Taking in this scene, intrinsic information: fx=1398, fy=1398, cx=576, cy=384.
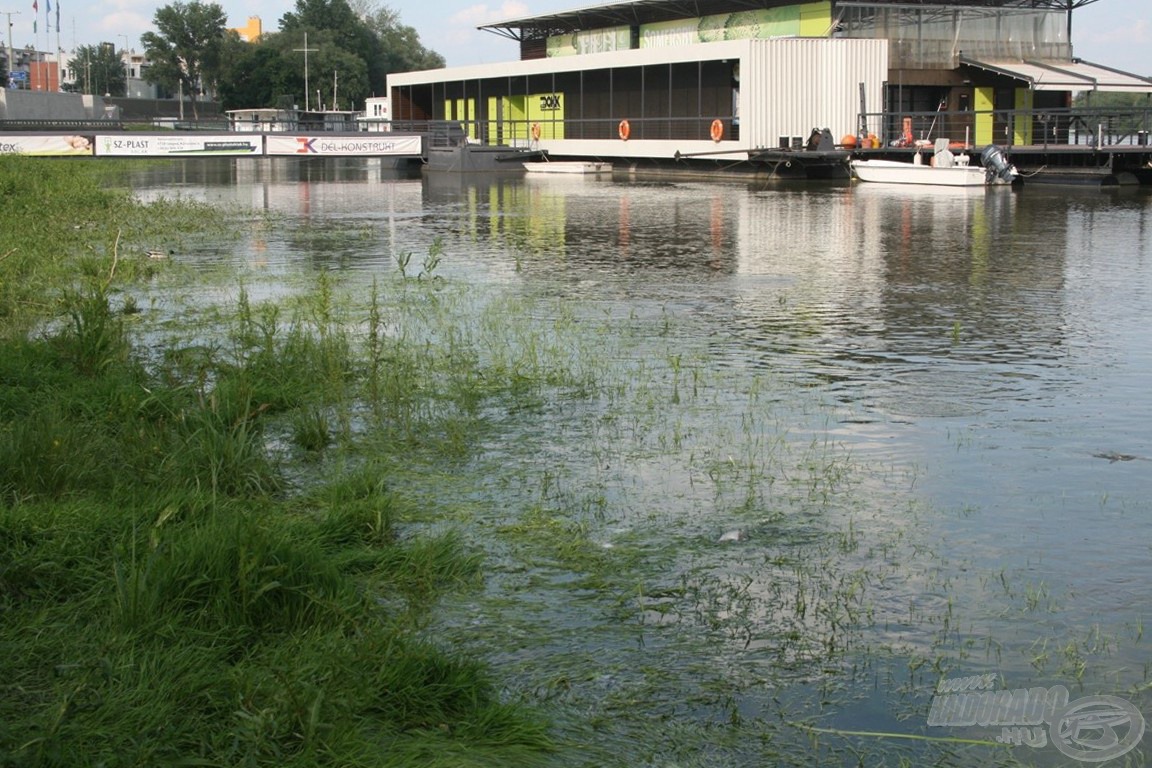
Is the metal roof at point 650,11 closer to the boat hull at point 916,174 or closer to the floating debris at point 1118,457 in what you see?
the boat hull at point 916,174

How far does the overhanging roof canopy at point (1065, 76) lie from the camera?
44.8m

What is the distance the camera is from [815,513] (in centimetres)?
699

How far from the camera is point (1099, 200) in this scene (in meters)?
32.7

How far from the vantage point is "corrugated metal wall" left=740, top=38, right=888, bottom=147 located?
46.1m

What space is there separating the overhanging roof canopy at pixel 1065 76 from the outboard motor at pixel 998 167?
8481 mm

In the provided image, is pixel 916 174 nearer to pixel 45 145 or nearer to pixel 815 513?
pixel 45 145

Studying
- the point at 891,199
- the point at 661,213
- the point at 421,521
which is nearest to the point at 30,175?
the point at 661,213

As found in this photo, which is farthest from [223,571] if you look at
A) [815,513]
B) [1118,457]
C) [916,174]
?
[916,174]

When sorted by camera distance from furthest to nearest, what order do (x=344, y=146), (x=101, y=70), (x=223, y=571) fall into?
1. (x=101, y=70)
2. (x=344, y=146)
3. (x=223, y=571)

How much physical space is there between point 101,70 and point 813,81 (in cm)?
15394

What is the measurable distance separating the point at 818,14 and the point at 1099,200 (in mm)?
18728

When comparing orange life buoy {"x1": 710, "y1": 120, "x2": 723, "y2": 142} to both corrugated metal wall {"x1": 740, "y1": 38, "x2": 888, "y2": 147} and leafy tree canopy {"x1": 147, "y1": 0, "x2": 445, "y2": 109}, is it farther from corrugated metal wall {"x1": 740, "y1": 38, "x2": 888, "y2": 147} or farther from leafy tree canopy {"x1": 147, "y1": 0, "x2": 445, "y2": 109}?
leafy tree canopy {"x1": 147, "y1": 0, "x2": 445, "y2": 109}

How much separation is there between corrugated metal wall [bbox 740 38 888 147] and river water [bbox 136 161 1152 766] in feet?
99.6

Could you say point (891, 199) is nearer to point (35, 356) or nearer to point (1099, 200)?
point (1099, 200)
